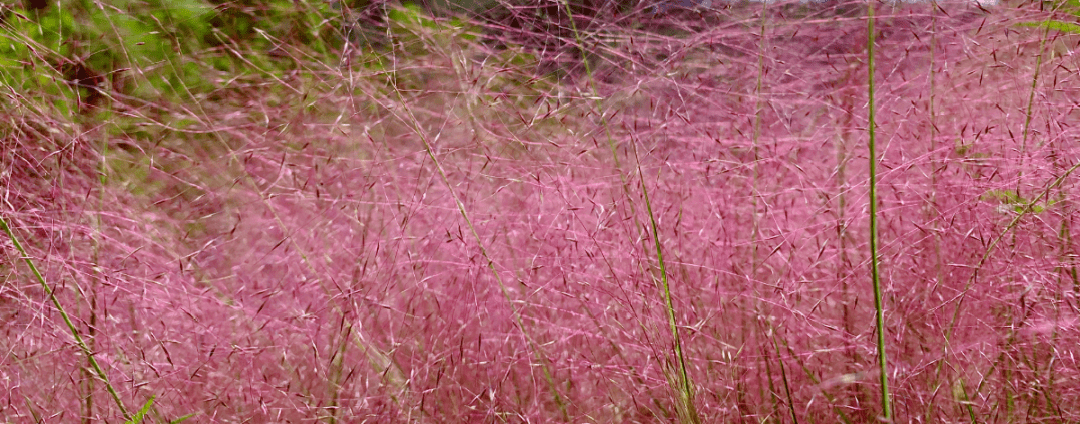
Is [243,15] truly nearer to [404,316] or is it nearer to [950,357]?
[404,316]

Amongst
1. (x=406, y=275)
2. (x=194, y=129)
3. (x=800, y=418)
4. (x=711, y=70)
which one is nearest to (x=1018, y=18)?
(x=711, y=70)

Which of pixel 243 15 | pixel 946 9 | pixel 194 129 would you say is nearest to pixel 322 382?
pixel 194 129

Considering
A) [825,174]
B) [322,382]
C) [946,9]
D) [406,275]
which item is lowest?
[322,382]

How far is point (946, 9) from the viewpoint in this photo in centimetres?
162

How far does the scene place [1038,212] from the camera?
135 cm

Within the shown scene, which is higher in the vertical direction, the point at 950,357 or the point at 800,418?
the point at 950,357

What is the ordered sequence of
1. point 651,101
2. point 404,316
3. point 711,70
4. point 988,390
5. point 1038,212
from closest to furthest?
point 988,390 → point 1038,212 → point 404,316 → point 651,101 → point 711,70

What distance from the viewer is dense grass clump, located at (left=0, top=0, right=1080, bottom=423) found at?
1.29m

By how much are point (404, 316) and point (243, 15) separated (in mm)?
2389

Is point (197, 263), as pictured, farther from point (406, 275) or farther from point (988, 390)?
point (988, 390)

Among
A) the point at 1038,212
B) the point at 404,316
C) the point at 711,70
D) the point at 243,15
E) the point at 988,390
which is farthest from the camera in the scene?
the point at 243,15

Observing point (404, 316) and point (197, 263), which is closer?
point (404, 316)

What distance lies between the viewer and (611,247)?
148 centimetres

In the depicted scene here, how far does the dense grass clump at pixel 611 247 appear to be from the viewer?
1286 mm
